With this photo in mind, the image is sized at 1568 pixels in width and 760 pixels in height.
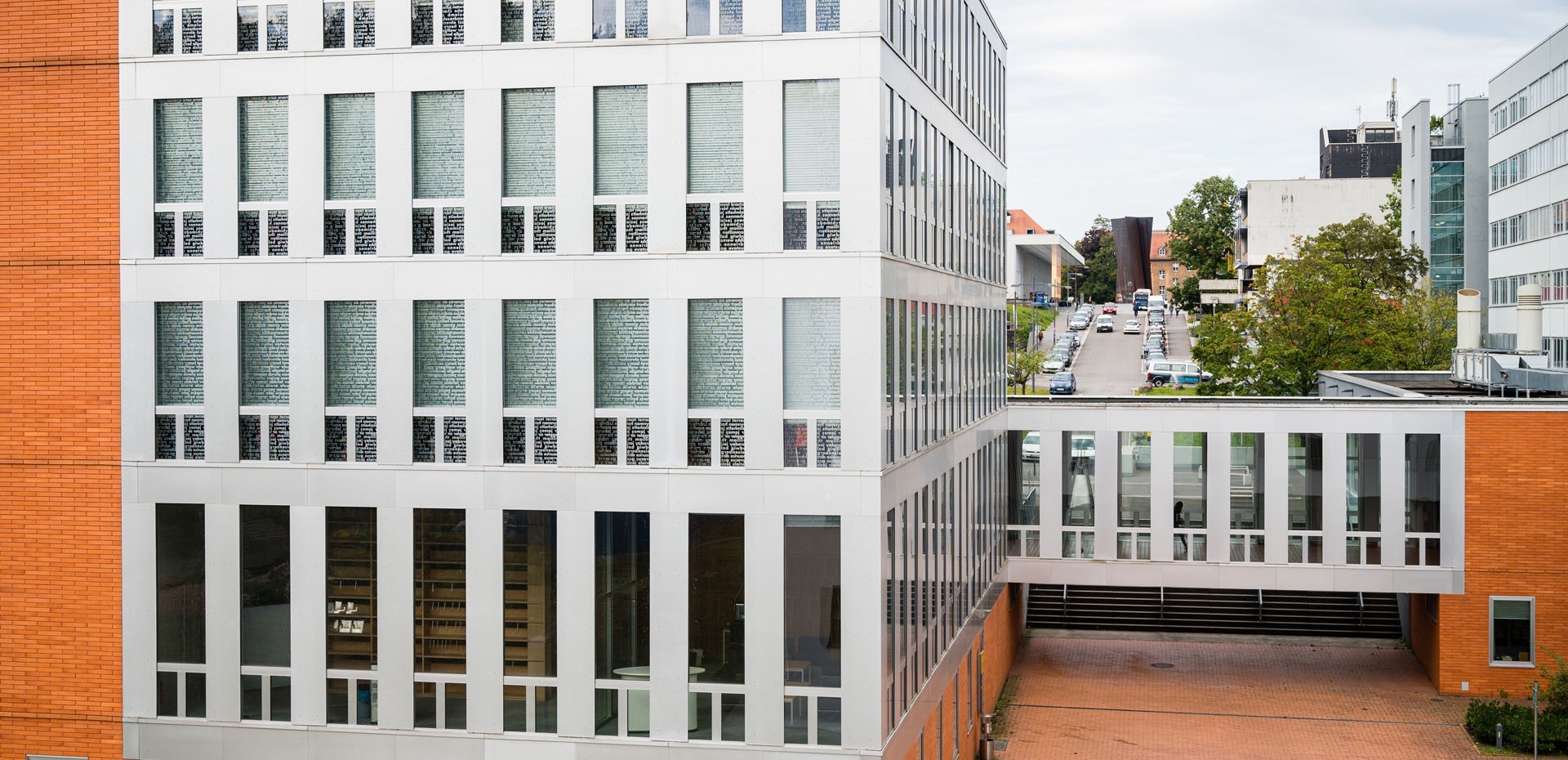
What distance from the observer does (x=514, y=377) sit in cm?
1575

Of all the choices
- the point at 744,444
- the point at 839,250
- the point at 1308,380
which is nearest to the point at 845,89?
the point at 839,250

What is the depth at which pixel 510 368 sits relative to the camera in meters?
15.8

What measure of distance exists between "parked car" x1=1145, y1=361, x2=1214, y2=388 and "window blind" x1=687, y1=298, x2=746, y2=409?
2612 inches

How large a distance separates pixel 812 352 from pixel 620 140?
9.73 ft

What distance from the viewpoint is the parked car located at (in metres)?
78.8

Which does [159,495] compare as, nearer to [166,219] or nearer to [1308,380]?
[166,219]

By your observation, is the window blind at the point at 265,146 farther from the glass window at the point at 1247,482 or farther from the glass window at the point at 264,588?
the glass window at the point at 1247,482

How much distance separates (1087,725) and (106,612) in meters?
17.8

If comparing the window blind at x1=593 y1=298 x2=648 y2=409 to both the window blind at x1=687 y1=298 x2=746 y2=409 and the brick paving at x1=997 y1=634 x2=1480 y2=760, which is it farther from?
the brick paving at x1=997 y1=634 x2=1480 y2=760

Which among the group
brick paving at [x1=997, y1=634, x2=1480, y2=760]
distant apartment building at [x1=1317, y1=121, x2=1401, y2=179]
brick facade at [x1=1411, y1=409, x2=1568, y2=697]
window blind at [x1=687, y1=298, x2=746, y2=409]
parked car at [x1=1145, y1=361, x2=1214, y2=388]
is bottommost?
brick paving at [x1=997, y1=634, x2=1480, y2=760]

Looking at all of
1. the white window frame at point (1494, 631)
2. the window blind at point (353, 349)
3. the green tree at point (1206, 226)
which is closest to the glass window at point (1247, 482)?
the white window frame at point (1494, 631)

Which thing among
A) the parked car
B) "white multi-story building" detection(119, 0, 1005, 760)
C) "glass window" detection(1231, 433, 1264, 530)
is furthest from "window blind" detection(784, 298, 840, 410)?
the parked car

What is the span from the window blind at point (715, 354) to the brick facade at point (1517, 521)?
743 inches

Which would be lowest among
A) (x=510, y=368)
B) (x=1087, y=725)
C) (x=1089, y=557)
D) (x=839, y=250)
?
(x=1087, y=725)
